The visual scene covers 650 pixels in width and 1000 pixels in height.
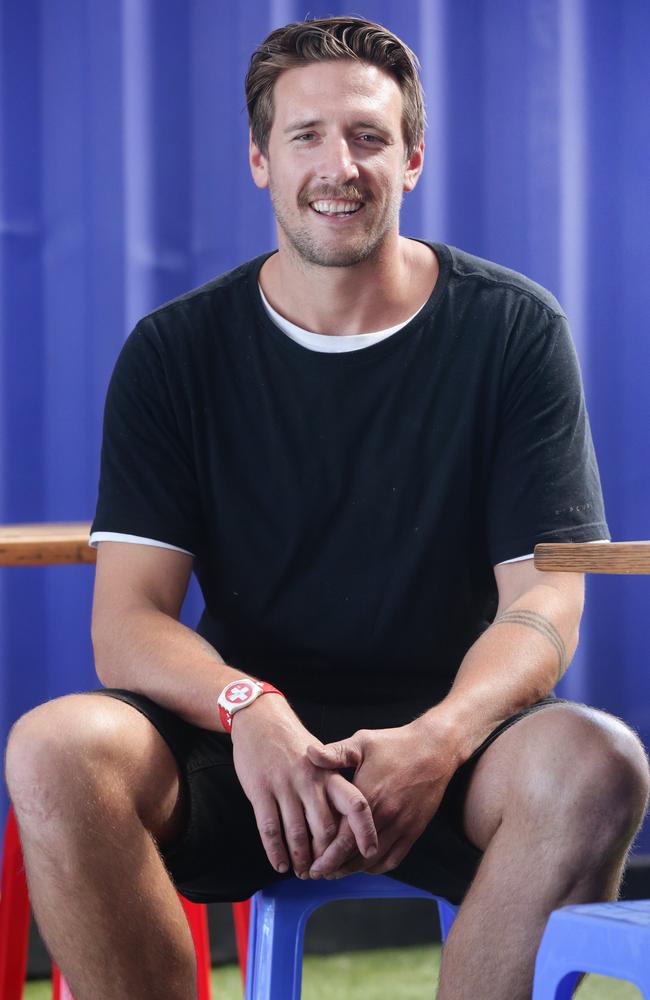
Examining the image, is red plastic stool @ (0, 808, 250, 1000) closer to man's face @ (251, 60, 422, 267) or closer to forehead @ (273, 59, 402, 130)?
man's face @ (251, 60, 422, 267)

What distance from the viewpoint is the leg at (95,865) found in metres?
1.33

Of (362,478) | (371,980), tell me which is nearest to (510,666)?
(362,478)

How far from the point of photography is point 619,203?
2666mm

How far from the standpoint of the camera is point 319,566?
1.70 meters

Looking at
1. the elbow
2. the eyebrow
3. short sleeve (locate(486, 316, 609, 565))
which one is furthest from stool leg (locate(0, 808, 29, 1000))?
the eyebrow

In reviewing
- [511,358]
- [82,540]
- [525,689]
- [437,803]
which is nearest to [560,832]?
[437,803]

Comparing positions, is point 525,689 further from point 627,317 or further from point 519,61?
point 519,61

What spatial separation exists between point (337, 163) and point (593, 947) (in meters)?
1.09

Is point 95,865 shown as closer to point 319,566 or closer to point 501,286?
point 319,566

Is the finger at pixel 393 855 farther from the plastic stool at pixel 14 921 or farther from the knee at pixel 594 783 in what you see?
the plastic stool at pixel 14 921

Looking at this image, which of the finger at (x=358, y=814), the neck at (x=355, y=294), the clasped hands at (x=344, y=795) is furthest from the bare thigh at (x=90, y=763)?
the neck at (x=355, y=294)

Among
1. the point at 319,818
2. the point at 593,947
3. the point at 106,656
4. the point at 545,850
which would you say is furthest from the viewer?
the point at 106,656

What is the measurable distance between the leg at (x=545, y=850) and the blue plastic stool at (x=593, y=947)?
5.0 inches

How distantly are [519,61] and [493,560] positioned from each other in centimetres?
134
